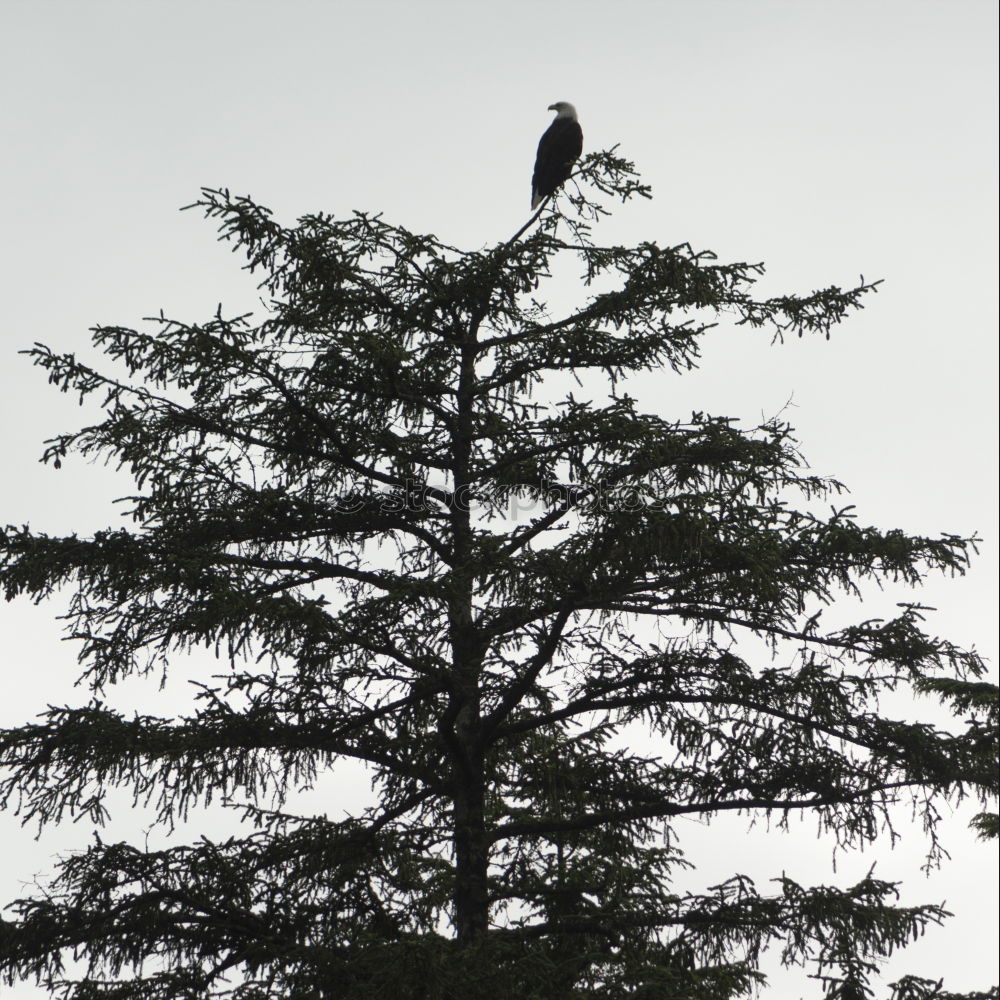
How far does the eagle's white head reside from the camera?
12430 millimetres

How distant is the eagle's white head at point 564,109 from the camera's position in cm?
1243

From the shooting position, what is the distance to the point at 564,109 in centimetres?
1262

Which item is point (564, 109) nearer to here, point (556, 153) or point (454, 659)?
point (556, 153)

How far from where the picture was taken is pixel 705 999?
7.38m

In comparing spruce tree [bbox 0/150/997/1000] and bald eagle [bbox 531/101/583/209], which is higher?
bald eagle [bbox 531/101/583/209]

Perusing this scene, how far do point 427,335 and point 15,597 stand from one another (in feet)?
12.9

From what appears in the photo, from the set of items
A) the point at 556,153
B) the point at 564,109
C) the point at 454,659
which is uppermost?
the point at 564,109

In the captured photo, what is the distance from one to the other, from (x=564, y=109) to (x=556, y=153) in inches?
56.2

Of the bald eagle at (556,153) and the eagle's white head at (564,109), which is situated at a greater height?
the eagle's white head at (564,109)

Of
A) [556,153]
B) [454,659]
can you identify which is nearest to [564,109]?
[556,153]

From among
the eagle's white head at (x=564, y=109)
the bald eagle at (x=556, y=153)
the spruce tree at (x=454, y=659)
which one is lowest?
the spruce tree at (x=454, y=659)

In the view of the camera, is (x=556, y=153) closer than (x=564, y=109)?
Yes

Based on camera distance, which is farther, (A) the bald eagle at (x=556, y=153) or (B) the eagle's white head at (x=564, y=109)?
(B) the eagle's white head at (x=564, y=109)

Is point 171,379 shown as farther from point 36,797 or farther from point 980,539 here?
point 980,539
